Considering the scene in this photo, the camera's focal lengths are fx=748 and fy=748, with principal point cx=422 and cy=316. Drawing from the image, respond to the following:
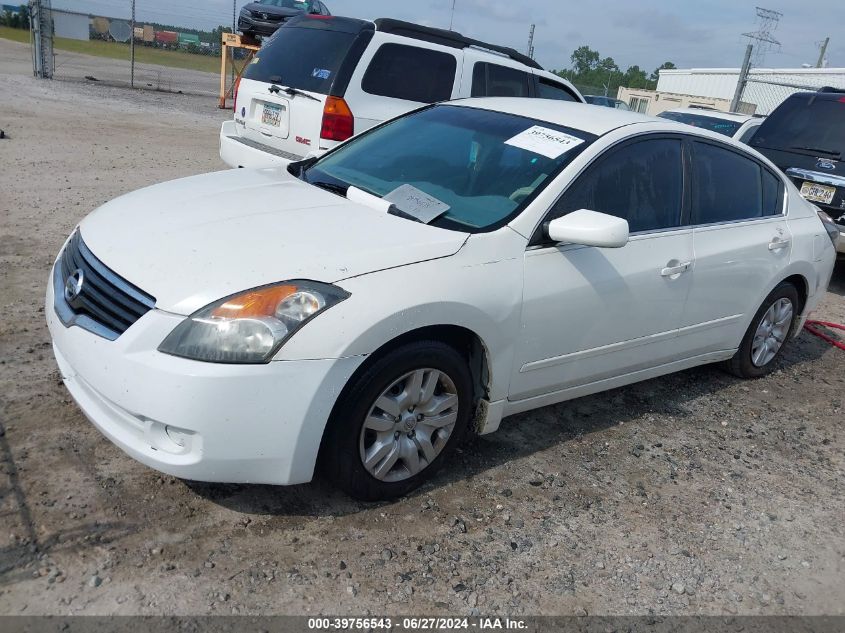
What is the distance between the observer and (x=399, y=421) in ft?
10.3

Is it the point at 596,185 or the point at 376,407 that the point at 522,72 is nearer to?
the point at 596,185

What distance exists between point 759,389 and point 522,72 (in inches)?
178

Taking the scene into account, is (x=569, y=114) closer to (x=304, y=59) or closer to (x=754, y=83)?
(x=304, y=59)

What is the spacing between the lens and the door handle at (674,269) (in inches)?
156

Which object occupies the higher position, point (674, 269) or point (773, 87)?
point (773, 87)

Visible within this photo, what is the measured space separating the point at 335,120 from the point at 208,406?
4416 millimetres

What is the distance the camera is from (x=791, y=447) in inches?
171

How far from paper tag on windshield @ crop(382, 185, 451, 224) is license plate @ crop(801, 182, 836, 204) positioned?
560cm

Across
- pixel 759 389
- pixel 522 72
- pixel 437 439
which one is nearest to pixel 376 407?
pixel 437 439

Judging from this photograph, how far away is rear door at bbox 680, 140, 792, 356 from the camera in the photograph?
168 inches

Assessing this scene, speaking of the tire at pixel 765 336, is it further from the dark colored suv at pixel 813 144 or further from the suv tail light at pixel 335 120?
the suv tail light at pixel 335 120

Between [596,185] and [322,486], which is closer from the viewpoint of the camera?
[322,486]

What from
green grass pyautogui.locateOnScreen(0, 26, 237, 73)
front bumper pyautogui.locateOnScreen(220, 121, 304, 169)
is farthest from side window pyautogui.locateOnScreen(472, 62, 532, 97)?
green grass pyautogui.locateOnScreen(0, 26, 237, 73)

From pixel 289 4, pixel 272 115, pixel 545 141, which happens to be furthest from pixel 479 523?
pixel 289 4
